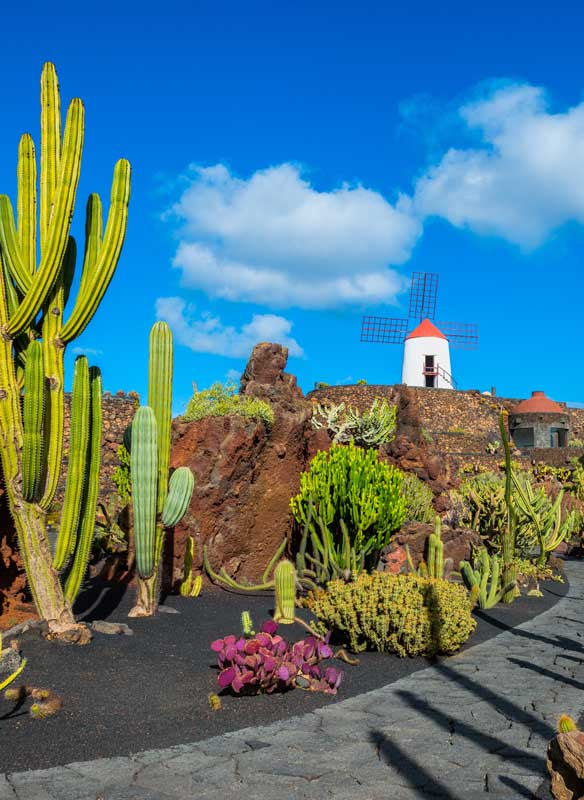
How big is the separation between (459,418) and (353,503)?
31.3 metres

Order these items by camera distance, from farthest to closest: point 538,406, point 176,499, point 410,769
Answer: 1. point 538,406
2. point 176,499
3. point 410,769

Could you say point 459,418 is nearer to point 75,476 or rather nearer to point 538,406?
point 538,406

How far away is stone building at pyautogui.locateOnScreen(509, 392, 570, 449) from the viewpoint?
40781 mm

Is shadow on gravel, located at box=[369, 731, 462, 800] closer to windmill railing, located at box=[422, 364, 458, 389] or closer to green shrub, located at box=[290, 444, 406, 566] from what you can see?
green shrub, located at box=[290, 444, 406, 566]

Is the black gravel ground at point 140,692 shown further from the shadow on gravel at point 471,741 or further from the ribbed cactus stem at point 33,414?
the ribbed cactus stem at point 33,414

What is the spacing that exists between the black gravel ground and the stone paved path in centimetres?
18

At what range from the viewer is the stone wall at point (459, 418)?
35.1 meters

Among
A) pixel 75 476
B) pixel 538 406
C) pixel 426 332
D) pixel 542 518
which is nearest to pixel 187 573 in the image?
pixel 75 476

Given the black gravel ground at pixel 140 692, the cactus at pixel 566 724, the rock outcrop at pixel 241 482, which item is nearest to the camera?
the cactus at pixel 566 724

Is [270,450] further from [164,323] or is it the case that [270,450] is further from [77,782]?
[77,782]

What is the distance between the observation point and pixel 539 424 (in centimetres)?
4075

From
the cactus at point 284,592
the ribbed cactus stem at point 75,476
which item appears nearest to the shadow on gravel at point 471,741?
the cactus at point 284,592

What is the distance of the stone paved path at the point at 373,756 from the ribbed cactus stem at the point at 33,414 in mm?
2785

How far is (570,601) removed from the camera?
10.5 m
